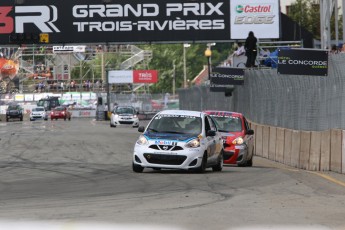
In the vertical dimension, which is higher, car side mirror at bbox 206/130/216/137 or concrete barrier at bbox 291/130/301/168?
car side mirror at bbox 206/130/216/137

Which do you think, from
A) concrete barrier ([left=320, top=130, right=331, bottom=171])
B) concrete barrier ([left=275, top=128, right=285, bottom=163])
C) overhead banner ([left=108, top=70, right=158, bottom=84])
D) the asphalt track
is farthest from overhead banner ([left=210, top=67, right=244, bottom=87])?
overhead banner ([left=108, top=70, right=158, bottom=84])

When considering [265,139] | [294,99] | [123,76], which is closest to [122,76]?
[123,76]

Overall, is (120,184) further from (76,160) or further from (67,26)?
(67,26)

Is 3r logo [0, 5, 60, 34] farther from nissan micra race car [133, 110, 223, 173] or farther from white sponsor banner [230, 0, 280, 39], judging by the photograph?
nissan micra race car [133, 110, 223, 173]

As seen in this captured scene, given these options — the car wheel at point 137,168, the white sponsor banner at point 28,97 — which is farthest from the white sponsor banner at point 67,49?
the car wheel at point 137,168

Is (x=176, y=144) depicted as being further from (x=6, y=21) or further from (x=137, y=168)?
(x=6, y=21)

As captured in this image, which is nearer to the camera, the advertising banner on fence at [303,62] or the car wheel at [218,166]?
the car wheel at [218,166]

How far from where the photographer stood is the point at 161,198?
14031 millimetres

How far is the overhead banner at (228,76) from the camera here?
37.2 m

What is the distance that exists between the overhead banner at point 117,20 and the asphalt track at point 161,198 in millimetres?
23339

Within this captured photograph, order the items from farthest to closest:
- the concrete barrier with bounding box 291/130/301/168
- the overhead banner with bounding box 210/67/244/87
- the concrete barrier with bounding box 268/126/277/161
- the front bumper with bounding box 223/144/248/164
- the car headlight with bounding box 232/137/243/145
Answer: the overhead banner with bounding box 210/67/244/87, the concrete barrier with bounding box 268/126/277/161, the concrete barrier with bounding box 291/130/301/168, the car headlight with bounding box 232/137/243/145, the front bumper with bounding box 223/144/248/164

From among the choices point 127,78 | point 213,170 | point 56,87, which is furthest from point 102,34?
point 56,87

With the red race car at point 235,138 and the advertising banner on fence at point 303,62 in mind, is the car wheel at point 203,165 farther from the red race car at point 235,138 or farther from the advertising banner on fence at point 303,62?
the red race car at point 235,138

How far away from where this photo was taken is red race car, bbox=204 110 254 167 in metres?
24.0
